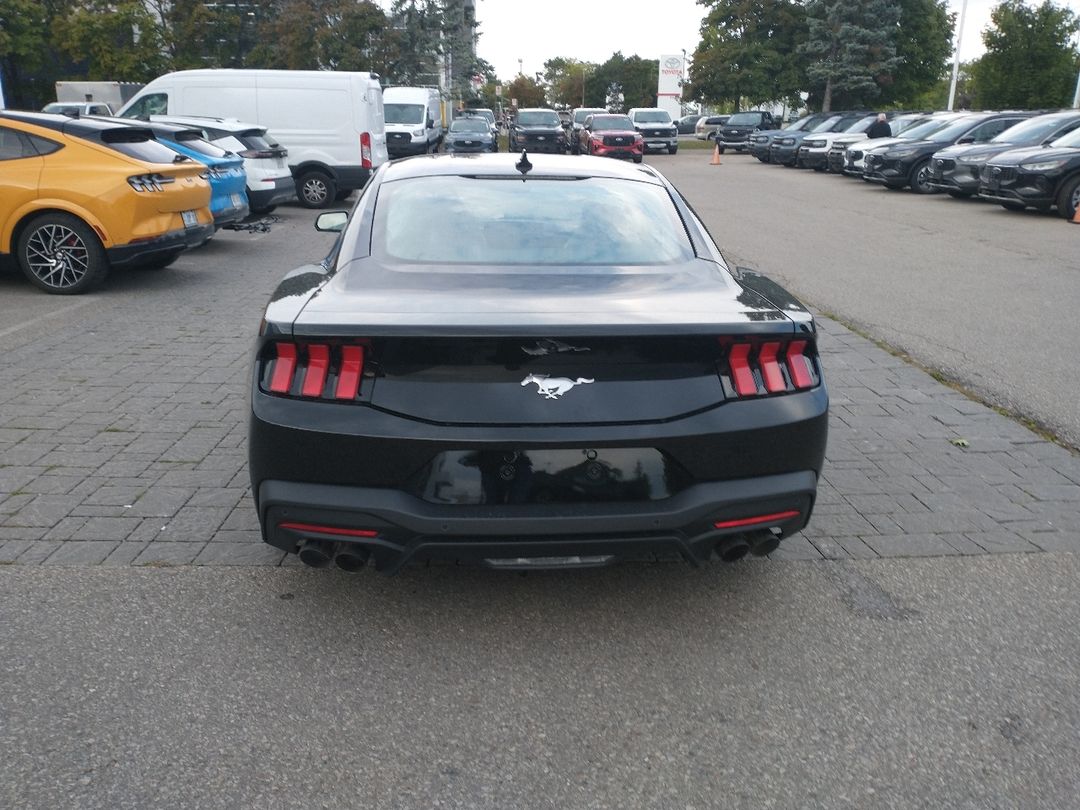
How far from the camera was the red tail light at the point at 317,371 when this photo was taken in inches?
125

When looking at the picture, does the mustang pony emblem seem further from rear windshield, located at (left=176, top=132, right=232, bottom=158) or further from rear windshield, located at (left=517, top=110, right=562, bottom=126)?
rear windshield, located at (left=517, top=110, right=562, bottom=126)

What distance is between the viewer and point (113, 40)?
39062 millimetres

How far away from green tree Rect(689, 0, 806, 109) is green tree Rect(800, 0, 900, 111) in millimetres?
2016

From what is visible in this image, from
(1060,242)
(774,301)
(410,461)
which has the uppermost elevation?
(774,301)

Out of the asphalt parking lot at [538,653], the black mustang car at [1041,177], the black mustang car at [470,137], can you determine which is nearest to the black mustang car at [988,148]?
the black mustang car at [1041,177]

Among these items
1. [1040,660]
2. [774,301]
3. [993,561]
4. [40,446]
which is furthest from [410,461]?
[40,446]

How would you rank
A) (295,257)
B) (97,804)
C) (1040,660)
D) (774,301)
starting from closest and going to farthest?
1. (97,804)
2. (1040,660)
3. (774,301)
4. (295,257)

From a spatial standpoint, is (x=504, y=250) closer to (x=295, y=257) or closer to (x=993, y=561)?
(x=993, y=561)

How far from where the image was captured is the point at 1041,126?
19516 millimetres

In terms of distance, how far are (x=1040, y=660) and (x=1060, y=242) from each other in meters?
12.8

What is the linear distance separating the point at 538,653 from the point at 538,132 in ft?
107

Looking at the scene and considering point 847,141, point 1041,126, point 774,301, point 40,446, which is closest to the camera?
point 774,301

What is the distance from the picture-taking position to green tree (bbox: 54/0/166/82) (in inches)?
1494

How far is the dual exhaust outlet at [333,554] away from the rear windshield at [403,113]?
1017 inches
